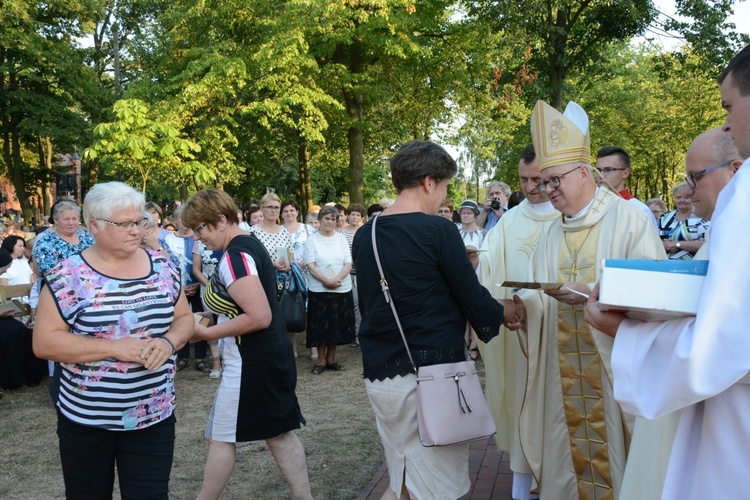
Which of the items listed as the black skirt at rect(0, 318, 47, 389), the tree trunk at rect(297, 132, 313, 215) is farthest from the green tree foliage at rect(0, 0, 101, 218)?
the black skirt at rect(0, 318, 47, 389)

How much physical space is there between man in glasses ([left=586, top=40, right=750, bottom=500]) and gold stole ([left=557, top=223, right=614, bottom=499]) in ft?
5.85

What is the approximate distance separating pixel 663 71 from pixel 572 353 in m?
15.6

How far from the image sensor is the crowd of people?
164 centimetres

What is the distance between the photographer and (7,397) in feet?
25.3

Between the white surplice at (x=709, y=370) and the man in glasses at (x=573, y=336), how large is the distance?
1647 mm

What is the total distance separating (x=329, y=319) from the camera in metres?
8.62

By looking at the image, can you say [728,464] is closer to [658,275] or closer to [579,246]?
[658,275]

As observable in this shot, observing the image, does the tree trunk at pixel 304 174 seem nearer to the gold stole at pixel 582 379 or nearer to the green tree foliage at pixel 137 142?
the green tree foliage at pixel 137 142

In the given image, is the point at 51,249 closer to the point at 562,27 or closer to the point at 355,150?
the point at 562,27

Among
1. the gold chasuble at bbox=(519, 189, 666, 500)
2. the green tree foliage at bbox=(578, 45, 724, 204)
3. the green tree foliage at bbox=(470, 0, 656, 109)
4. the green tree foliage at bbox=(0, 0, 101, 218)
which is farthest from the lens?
the green tree foliage at bbox=(578, 45, 724, 204)

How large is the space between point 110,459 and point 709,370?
102 inches

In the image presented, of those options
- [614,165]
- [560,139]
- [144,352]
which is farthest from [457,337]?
[614,165]

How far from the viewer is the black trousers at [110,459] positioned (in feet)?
9.89

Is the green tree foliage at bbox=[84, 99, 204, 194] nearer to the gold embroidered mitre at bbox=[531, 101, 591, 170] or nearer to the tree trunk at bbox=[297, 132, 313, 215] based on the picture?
the tree trunk at bbox=[297, 132, 313, 215]
